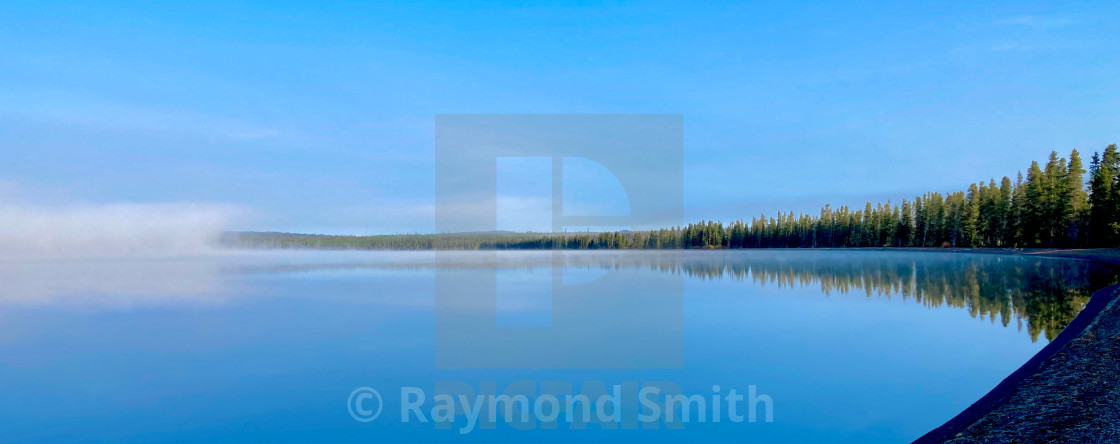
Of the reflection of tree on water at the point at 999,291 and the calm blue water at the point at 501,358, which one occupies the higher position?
the reflection of tree on water at the point at 999,291

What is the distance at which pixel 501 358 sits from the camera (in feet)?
35.6

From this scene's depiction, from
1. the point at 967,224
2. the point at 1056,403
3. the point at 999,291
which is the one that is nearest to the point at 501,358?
the point at 1056,403

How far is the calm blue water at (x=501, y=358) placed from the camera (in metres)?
7.31

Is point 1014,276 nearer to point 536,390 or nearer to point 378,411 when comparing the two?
point 536,390

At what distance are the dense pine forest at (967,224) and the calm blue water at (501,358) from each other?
3447 centimetres

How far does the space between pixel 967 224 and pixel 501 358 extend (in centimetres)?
7570

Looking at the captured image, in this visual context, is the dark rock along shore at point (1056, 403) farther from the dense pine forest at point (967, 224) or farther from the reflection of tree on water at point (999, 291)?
the dense pine forest at point (967, 224)

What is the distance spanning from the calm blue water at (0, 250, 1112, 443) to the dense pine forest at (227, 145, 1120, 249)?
34.5 meters

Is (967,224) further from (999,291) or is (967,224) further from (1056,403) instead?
(1056,403)

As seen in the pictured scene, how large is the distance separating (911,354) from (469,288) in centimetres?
1779

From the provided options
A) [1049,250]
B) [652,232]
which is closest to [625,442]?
[1049,250]

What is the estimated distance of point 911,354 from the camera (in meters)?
10.7

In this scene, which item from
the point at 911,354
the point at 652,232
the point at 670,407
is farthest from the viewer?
the point at 652,232

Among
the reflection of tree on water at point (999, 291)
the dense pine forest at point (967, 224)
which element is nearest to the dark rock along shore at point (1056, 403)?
the reflection of tree on water at point (999, 291)
